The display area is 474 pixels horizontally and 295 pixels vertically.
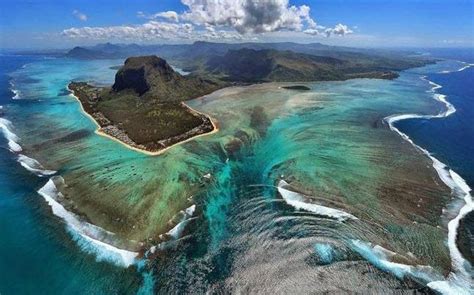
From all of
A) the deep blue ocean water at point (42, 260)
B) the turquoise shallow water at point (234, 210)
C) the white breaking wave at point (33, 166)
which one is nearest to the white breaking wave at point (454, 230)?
the turquoise shallow water at point (234, 210)

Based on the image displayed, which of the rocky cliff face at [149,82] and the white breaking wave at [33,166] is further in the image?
the rocky cliff face at [149,82]

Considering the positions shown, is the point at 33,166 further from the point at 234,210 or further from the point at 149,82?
the point at 149,82

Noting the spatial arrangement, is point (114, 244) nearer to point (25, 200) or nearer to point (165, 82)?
point (25, 200)

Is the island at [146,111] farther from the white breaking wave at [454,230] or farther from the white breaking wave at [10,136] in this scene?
the white breaking wave at [454,230]

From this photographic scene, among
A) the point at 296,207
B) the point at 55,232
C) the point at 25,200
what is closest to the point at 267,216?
the point at 296,207

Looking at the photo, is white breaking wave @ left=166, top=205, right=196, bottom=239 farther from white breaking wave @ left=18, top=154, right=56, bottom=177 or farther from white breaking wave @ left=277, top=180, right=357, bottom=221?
white breaking wave @ left=18, top=154, right=56, bottom=177

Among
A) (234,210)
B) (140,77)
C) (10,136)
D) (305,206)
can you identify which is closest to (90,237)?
(234,210)
